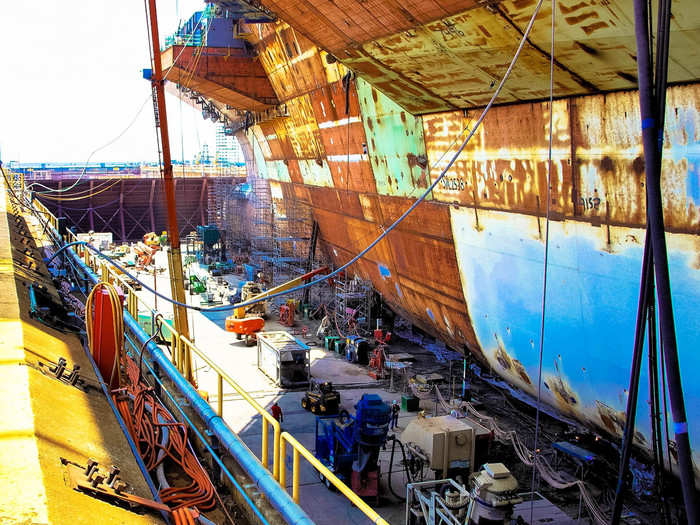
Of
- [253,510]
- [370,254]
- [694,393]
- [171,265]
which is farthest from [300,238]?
[253,510]

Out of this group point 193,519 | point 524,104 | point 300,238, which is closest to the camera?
point 193,519

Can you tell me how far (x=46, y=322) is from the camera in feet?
29.1

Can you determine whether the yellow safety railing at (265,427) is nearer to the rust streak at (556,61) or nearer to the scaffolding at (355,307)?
the rust streak at (556,61)

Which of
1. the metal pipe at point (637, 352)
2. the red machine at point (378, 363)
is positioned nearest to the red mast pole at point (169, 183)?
the red machine at point (378, 363)

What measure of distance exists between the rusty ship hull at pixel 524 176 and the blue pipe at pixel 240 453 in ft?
17.3

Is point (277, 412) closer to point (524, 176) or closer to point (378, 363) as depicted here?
point (378, 363)

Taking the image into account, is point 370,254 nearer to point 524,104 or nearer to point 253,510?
point 524,104

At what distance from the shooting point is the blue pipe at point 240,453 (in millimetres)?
4840

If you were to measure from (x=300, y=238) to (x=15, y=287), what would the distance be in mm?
17644

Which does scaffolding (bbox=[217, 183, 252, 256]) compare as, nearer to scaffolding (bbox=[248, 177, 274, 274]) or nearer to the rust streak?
scaffolding (bbox=[248, 177, 274, 274])

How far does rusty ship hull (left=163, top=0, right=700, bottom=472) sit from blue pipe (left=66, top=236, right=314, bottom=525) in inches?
208

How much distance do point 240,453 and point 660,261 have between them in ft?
12.9

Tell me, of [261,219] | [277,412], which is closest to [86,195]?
[261,219]

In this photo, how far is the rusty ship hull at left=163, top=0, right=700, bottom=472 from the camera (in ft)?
27.7
